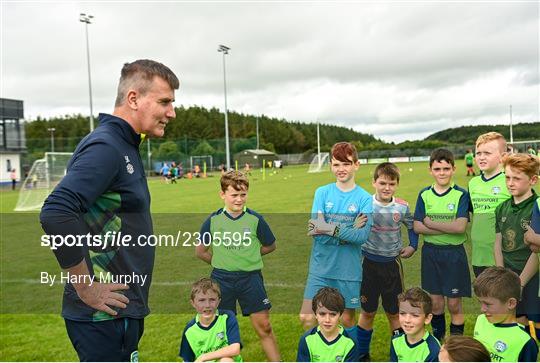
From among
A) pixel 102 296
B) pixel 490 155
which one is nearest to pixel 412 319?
pixel 490 155

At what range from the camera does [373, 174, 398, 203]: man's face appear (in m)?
3.90

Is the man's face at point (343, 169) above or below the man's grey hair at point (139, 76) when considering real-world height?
below

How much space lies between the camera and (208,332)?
330 centimetres

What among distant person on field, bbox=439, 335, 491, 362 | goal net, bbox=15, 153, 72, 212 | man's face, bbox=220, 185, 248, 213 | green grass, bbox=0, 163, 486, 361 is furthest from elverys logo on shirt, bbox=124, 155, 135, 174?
goal net, bbox=15, 153, 72, 212

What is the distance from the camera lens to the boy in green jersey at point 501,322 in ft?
9.37

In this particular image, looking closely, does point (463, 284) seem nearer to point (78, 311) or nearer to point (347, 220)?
point (347, 220)

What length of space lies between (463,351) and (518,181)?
5.51ft

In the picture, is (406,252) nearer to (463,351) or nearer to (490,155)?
(490,155)

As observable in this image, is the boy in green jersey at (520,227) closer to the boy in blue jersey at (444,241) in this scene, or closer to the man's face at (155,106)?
the boy in blue jersey at (444,241)

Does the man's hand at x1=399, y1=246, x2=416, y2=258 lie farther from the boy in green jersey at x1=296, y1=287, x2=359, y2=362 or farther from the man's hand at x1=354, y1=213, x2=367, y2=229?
the boy in green jersey at x1=296, y1=287, x2=359, y2=362

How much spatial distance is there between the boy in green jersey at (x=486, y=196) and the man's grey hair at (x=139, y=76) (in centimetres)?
270

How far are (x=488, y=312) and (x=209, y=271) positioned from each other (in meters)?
1.95

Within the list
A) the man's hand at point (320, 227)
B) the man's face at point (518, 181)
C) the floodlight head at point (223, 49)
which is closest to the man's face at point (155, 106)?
the man's hand at point (320, 227)

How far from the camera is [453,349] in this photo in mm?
2326
